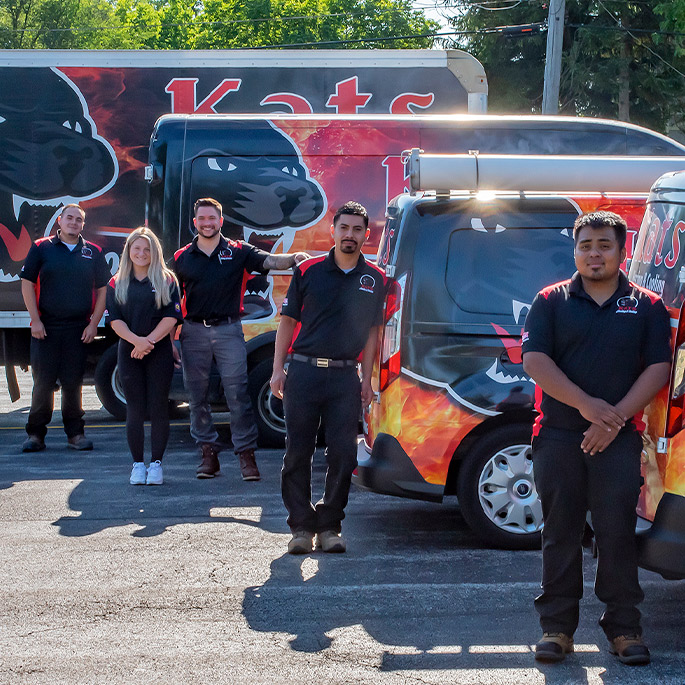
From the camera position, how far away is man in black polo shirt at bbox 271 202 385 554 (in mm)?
5879

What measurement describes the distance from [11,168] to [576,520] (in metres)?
7.78

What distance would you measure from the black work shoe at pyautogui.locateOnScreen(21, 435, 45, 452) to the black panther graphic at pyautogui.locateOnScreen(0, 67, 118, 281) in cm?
205

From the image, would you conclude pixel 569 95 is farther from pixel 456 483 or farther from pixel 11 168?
pixel 456 483

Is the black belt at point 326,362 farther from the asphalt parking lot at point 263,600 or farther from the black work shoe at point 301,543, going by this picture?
the asphalt parking lot at point 263,600

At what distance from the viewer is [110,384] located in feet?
33.9

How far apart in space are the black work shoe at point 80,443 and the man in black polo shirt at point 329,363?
3.59 m

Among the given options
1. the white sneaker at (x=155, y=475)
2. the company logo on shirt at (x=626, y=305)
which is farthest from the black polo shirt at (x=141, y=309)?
the company logo on shirt at (x=626, y=305)

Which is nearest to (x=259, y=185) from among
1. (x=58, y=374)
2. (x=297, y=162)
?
(x=297, y=162)

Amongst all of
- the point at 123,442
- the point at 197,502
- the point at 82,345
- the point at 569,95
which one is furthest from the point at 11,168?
the point at 569,95

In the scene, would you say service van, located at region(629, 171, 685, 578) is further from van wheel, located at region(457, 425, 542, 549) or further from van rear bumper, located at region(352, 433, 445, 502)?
van rear bumper, located at region(352, 433, 445, 502)

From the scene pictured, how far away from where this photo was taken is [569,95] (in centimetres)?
2828

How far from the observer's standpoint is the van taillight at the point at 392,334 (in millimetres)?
5836

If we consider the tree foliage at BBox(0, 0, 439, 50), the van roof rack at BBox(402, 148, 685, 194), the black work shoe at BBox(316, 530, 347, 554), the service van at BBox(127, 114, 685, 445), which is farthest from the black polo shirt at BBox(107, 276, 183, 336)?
the tree foliage at BBox(0, 0, 439, 50)

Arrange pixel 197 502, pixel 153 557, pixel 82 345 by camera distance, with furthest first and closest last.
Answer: pixel 82 345 → pixel 197 502 → pixel 153 557
